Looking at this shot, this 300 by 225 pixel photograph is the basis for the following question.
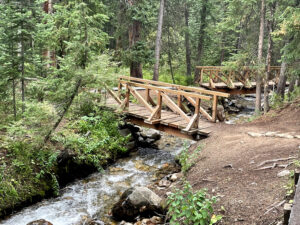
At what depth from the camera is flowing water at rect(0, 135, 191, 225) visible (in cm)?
536

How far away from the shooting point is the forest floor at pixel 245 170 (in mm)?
3569

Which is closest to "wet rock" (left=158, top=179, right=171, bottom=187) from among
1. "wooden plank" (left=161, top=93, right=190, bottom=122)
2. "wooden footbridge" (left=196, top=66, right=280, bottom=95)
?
"wooden plank" (left=161, top=93, right=190, bottom=122)

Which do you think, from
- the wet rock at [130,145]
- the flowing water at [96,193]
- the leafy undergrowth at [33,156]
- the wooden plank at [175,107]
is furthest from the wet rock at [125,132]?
the wooden plank at [175,107]

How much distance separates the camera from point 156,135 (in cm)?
1097

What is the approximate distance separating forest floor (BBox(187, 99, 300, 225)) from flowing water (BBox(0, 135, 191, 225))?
1.99 metres

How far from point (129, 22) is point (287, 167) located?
11068mm

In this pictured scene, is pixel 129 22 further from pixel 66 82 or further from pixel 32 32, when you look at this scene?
pixel 66 82

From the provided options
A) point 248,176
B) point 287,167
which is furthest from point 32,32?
point 287,167

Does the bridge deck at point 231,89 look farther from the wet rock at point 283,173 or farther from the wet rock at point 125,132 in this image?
the wet rock at point 283,173

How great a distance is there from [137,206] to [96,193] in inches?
66.6

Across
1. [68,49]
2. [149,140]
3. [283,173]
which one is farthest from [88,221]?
[149,140]

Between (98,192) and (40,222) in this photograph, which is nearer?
(40,222)

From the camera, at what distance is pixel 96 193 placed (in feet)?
21.2

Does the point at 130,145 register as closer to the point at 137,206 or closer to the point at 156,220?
the point at 137,206
